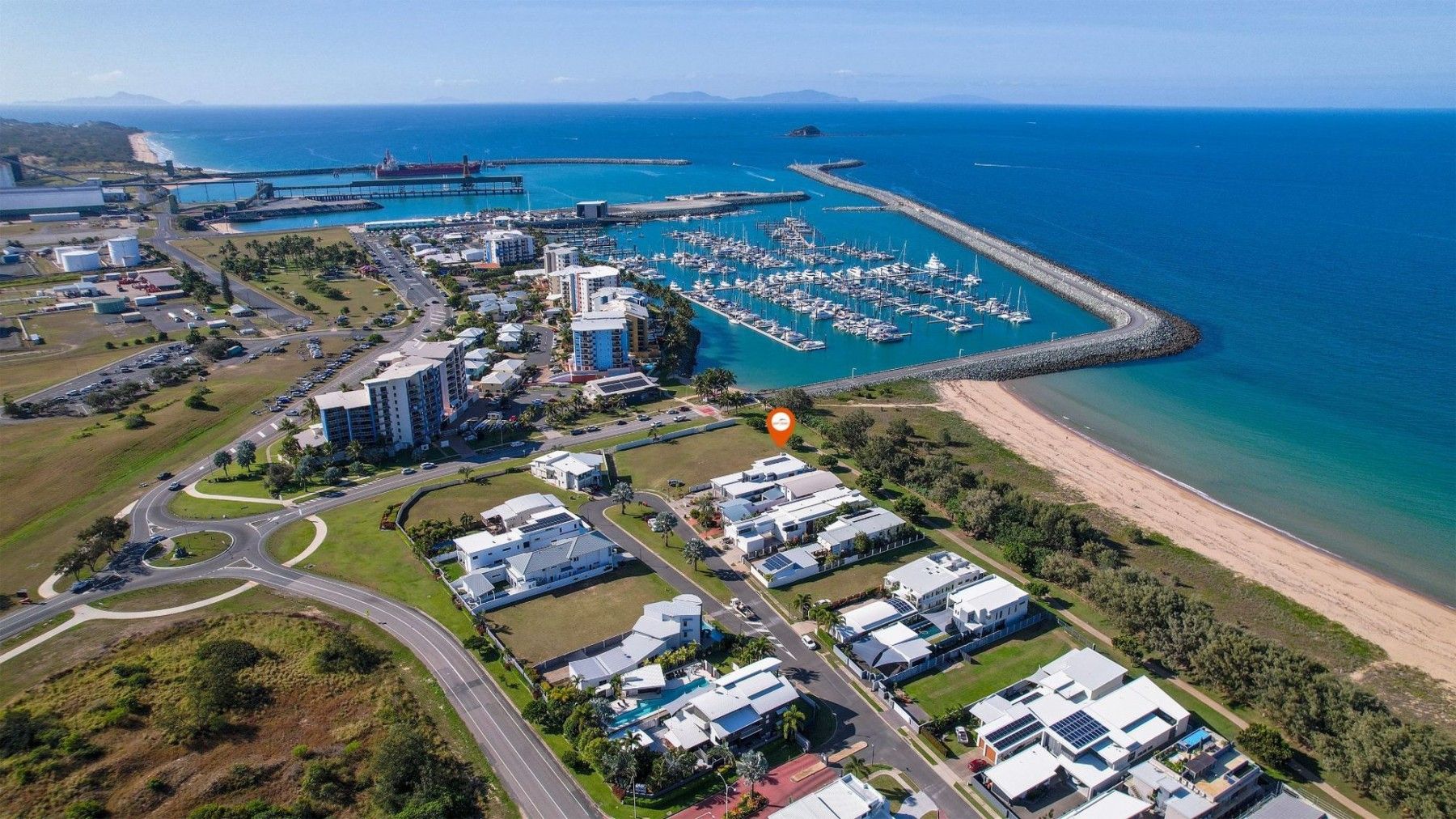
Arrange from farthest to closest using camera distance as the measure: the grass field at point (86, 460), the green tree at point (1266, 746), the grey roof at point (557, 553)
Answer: the grass field at point (86, 460) < the grey roof at point (557, 553) < the green tree at point (1266, 746)

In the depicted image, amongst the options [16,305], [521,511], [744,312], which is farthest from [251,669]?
[16,305]

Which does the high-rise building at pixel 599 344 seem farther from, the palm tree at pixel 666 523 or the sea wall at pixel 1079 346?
the palm tree at pixel 666 523

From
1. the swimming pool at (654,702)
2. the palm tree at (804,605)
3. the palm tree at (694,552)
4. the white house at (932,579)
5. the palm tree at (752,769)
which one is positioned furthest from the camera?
the palm tree at (694,552)

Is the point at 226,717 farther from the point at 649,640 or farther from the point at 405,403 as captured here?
the point at 405,403

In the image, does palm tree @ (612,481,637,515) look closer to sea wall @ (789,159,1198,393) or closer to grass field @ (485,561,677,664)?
grass field @ (485,561,677,664)

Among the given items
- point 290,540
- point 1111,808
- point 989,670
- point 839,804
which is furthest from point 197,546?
point 1111,808

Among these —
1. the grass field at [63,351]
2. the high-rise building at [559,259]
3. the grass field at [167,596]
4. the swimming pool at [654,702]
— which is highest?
the high-rise building at [559,259]

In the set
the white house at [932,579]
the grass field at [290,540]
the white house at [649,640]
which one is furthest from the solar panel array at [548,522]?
the white house at [932,579]
